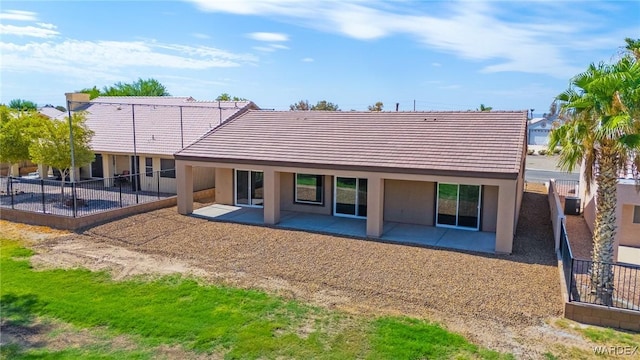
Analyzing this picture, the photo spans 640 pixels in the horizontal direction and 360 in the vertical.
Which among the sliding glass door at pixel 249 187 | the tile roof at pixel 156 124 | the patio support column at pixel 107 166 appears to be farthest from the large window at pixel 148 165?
the sliding glass door at pixel 249 187

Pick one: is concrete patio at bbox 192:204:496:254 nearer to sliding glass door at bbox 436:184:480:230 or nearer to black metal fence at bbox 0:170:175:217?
sliding glass door at bbox 436:184:480:230

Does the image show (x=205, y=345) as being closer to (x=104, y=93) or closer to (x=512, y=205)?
(x=512, y=205)

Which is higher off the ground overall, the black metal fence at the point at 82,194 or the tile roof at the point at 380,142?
the tile roof at the point at 380,142

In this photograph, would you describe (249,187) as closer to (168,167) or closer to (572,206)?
(168,167)

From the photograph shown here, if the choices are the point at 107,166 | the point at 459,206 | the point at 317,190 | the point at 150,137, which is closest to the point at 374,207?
the point at 459,206

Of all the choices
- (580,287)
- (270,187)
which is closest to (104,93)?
(270,187)

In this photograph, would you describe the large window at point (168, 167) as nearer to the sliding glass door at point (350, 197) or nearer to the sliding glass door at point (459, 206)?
the sliding glass door at point (350, 197)
